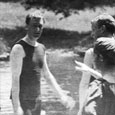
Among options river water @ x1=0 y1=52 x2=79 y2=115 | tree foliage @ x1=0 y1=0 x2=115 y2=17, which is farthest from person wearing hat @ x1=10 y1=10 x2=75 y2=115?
tree foliage @ x1=0 y1=0 x2=115 y2=17

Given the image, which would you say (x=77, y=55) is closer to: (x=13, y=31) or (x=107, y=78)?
(x=13, y=31)

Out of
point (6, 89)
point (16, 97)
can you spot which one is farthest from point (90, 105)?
point (6, 89)

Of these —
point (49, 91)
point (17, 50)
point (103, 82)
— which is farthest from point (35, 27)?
point (49, 91)

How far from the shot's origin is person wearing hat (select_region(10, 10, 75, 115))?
6.23 feet

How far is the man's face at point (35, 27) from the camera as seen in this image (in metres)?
1.95

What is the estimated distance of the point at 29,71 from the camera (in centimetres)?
191

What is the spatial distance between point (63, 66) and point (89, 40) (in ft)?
9.68

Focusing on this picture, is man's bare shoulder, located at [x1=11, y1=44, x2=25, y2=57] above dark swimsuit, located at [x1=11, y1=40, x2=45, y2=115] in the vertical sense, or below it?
above

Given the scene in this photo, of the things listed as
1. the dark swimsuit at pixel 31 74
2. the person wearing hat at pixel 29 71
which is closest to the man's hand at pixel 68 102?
the person wearing hat at pixel 29 71

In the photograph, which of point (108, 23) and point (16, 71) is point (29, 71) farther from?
point (108, 23)

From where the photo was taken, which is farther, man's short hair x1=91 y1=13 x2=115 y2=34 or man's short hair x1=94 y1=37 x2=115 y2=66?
man's short hair x1=91 y1=13 x2=115 y2=34

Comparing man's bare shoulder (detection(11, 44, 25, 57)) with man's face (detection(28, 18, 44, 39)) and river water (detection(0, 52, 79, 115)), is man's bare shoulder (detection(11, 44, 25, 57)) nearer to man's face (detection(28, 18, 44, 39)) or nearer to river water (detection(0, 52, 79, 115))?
man's face (detection(28, 18, 44, 39))

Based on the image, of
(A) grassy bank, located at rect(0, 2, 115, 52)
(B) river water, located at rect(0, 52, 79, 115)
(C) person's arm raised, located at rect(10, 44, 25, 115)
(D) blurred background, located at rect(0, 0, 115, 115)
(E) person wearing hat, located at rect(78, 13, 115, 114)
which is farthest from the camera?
(A) grassy bank, located at rect(0, 2, 115, 52)

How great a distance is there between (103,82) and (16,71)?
1.65 ft
